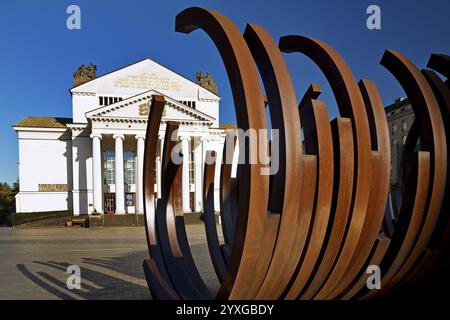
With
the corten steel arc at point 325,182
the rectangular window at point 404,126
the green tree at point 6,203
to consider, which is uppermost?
the rectangular window at point 404,126

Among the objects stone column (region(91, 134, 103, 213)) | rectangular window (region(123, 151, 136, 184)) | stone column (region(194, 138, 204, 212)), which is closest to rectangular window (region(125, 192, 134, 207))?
rectangular window (region(123, 151, 136, 184))

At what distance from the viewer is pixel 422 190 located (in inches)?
156

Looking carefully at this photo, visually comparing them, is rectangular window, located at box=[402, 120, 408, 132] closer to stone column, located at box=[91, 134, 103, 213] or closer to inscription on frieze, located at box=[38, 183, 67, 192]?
stone column, located at box=[91, 134, 103, 213]

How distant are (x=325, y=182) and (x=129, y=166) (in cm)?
3676

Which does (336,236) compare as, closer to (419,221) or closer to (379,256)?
(379,256)

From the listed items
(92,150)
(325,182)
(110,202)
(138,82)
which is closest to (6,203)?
(110,202)

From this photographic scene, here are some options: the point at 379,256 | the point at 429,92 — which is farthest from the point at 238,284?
the point at 429,92

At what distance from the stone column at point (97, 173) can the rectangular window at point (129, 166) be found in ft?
12.7

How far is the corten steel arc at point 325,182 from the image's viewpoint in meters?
3.00

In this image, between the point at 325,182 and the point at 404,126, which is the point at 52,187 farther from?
the point at 404,126

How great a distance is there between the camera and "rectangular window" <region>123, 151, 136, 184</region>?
37.4 m

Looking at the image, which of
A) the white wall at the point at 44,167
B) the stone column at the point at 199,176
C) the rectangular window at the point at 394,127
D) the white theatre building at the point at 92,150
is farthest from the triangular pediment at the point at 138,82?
the rectangular window at the point at 394,127

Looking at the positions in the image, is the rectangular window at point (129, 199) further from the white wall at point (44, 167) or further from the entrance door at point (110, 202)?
the white wall at point (44, 167)
